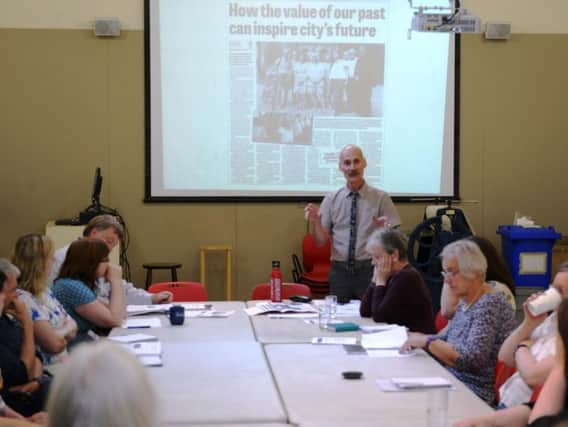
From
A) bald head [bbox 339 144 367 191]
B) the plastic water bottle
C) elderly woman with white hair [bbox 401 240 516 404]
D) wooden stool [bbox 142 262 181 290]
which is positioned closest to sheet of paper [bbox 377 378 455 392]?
elderly woman with white hair [bbox 401 240 516 404]

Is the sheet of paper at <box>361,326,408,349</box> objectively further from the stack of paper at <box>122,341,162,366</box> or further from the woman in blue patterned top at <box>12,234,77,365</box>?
the woman in blue patterned top at <box>12,234,77,365</box>

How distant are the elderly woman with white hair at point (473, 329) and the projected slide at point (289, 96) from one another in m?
3.99

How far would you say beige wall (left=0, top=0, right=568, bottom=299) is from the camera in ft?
24.5

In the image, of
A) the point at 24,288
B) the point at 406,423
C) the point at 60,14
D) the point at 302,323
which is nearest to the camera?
the point at 406,423

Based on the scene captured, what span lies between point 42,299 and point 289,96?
4.23 metres

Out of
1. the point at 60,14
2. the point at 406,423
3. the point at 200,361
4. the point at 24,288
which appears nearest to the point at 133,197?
the point at 60,14

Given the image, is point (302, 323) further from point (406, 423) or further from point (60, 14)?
point (60, 14)

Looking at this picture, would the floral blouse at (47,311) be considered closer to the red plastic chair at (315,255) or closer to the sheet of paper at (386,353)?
the sheet of paper at (386,353)

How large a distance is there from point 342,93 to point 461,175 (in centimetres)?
141

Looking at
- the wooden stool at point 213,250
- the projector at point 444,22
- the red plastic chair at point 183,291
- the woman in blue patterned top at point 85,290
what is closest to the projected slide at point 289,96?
the wooden stool at point 213,250

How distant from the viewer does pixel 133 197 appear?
24.9 ft

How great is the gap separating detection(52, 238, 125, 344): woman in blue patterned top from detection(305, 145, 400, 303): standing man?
206 centimetres

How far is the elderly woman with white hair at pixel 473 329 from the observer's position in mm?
3496

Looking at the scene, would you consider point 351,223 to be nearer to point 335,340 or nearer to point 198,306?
point 198,306
